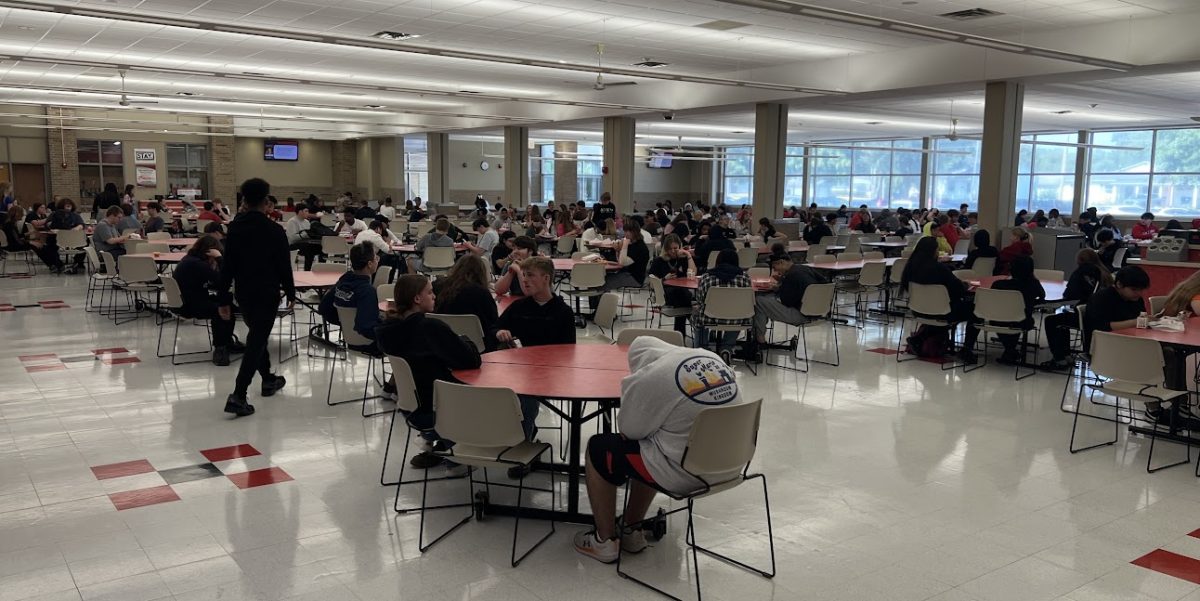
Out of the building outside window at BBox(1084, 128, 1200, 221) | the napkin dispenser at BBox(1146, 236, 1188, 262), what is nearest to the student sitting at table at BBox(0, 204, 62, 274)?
the napkin dispenser at BBox(1146, 236, 1188, 262)

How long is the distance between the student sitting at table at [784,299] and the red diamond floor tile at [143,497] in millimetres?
5044

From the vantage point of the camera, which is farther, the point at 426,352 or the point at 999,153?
the point at 999,153

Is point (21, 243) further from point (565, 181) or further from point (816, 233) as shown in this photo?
point (565, 181)

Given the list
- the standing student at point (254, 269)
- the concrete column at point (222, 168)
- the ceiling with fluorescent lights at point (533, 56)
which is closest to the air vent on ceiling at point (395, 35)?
the ceiling with fluorescent lights at point (533, 56)

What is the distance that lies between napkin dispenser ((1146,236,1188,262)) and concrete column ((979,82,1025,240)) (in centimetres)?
351

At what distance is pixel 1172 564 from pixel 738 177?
31119mm

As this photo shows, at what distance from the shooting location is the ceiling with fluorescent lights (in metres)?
9.52

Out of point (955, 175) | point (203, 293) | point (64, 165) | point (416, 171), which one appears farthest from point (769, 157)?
point (416, 171)

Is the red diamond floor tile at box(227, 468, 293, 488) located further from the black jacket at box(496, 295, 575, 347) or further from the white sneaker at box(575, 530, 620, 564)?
the white sneaker at box(575, 530, 620, 564)

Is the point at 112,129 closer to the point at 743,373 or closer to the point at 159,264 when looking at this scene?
the point at 159,264

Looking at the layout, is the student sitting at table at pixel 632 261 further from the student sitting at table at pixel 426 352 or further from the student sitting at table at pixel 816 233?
the student sitting at table at pixel 426 352

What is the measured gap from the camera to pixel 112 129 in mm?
23781

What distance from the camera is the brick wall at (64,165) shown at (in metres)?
23.6

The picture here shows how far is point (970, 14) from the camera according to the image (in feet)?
31.9
